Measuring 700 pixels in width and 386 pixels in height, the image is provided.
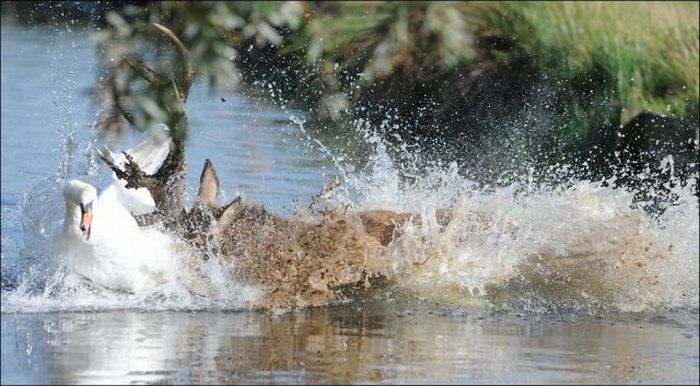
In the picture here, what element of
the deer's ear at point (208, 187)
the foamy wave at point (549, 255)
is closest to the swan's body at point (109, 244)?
the deer's ear at point (208, 187)

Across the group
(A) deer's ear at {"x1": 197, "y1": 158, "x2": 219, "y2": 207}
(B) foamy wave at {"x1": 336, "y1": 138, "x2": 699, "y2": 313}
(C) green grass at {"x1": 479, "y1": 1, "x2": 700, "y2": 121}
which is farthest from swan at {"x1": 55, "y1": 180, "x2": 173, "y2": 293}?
(C) green grass at {"x1": 479, "y1": 1, "x2": 700, "y2": 121}

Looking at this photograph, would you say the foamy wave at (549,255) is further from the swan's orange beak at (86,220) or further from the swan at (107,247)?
the swan's orange beak at (86,220)

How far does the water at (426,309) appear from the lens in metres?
7.94

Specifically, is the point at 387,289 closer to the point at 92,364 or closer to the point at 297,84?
the point at 92,364

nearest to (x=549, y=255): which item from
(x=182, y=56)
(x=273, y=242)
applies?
(x=273, y=242)

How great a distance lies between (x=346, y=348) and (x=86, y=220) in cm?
196

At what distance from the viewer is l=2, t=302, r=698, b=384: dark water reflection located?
7.75 metres

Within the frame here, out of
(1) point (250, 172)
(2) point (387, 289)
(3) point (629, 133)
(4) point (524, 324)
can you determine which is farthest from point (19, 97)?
(4) point (524, 324)

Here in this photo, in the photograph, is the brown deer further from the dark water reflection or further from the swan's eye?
the swan's eye

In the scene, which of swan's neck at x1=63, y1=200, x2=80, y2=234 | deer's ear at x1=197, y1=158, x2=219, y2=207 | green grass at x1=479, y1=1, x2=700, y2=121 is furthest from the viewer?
green grass at x1=479, y1=1, x2=700, y2=121

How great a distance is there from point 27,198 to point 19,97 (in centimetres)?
732

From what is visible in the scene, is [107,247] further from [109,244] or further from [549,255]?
[549,255]

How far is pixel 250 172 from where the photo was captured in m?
14.5

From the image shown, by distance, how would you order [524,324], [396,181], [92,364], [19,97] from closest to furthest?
[92,364], [524,324], [396,181], [19,97]
